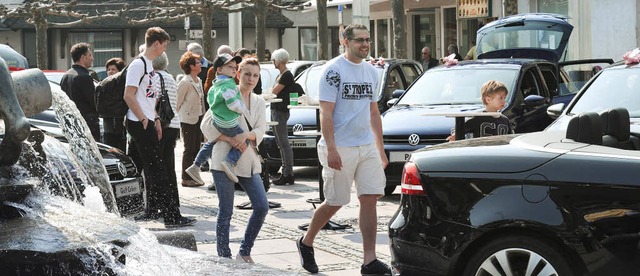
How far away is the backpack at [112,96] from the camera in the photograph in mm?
12773

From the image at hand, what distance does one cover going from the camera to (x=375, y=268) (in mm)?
8758

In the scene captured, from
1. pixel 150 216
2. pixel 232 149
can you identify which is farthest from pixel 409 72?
pixel 232 149

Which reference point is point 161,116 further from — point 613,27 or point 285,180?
point 613,27

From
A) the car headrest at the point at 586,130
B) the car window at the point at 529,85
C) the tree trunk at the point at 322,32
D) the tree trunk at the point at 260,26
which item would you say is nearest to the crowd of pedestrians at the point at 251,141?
the car headrest at the point at 586,130

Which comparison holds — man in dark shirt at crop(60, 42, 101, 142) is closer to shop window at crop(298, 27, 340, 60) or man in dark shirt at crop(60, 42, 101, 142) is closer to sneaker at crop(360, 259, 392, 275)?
sneaker at crop(360, 259, 392, 275)

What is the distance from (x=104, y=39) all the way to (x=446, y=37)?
2033 centimetres

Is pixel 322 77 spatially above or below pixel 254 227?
above

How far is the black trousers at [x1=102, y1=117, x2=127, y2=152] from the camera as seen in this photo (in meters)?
13.5

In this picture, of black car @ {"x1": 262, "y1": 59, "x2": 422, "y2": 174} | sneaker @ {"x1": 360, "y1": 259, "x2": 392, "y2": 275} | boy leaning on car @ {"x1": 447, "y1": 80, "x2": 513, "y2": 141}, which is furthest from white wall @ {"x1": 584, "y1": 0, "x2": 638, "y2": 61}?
sneaker @ {"x1": 360, "y1": 259, "x2": 392, "y2": 275}

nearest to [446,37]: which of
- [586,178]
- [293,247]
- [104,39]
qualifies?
[104,39]

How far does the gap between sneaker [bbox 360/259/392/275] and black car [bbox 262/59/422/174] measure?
6782 millimetres

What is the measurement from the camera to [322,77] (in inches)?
353

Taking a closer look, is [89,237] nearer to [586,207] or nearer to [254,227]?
[586,207]

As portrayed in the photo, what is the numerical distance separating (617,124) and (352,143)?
2.12 m
